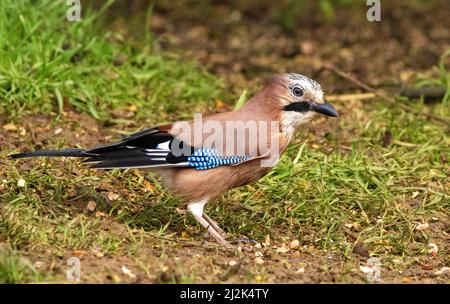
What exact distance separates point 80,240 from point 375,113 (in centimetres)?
366

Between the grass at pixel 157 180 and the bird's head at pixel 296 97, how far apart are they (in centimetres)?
73

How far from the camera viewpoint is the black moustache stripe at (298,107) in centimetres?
588

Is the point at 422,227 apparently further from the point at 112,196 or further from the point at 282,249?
the point at 112,196

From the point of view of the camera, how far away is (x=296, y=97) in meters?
5.88

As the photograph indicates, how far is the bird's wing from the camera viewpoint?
5.55 m

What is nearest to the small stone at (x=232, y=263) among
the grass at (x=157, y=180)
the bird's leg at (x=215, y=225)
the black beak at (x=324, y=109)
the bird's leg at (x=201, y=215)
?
the grass at (x=157, y=180)

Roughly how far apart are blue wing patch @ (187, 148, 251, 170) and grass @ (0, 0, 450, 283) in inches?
18.7

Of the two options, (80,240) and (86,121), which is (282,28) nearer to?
(86,121)

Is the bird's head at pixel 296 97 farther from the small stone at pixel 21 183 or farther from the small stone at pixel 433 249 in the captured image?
the small stone at pixel 21 183

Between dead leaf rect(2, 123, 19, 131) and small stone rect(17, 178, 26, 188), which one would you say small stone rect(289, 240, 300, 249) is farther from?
dead leaf rect(2, 123, 19, 131)

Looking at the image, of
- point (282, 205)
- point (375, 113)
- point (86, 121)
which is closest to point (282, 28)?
point (375, 113)

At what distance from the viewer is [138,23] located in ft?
33.0

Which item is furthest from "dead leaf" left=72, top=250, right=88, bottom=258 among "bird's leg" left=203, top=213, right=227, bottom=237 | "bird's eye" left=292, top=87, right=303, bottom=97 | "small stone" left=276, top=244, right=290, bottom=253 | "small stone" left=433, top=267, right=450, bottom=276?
"small stone" left=433, top=267, right=450, bottom=276

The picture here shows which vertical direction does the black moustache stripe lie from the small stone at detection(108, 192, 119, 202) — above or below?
above
